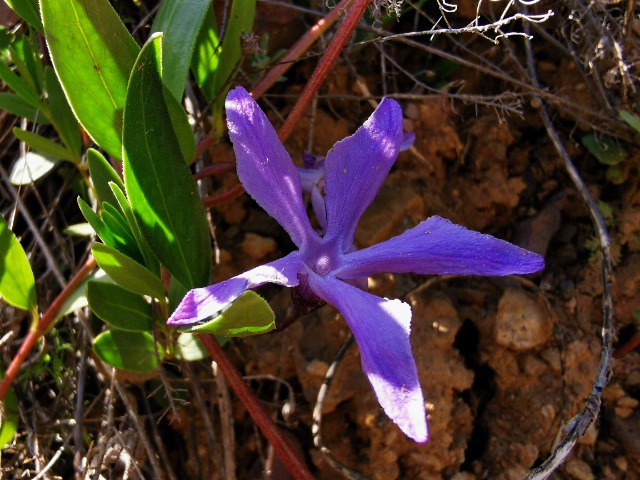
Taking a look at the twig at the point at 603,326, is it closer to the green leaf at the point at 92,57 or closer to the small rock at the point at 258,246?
the small rock at the point at 258,246

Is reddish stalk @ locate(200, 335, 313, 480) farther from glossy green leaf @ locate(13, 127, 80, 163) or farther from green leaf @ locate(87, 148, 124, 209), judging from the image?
glossy green leaf @ locate(13, 127, 80, 163)

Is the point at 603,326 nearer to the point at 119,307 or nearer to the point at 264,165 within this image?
the point at 264,165

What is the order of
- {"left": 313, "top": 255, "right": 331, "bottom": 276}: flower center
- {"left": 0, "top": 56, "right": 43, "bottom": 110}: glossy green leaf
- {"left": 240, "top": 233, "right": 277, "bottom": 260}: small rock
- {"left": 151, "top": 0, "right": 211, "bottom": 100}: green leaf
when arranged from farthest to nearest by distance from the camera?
{"left": 240, "top": 233, "right": 277, "bottom": 260}: small rock < {"left": 0, "top": 56, "right": 43, "bottom": 110}: glossy green leaf < {"left": 151, "top": 0, "right": 211, "bottom": 100}: green leaf < {"left": 313, "top": 255, "right": 331, "bottom": 276}: flower center

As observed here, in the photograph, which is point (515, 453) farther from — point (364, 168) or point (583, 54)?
point (583, 54)

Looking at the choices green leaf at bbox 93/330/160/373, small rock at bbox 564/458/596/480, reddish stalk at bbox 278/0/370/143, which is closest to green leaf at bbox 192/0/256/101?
reddish stalk at bbox 278/0/370/143

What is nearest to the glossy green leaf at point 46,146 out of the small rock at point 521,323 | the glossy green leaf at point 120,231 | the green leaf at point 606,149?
the glossy green leaf at point 120,231

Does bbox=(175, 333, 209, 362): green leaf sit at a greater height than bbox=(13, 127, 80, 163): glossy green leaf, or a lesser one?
lesser
